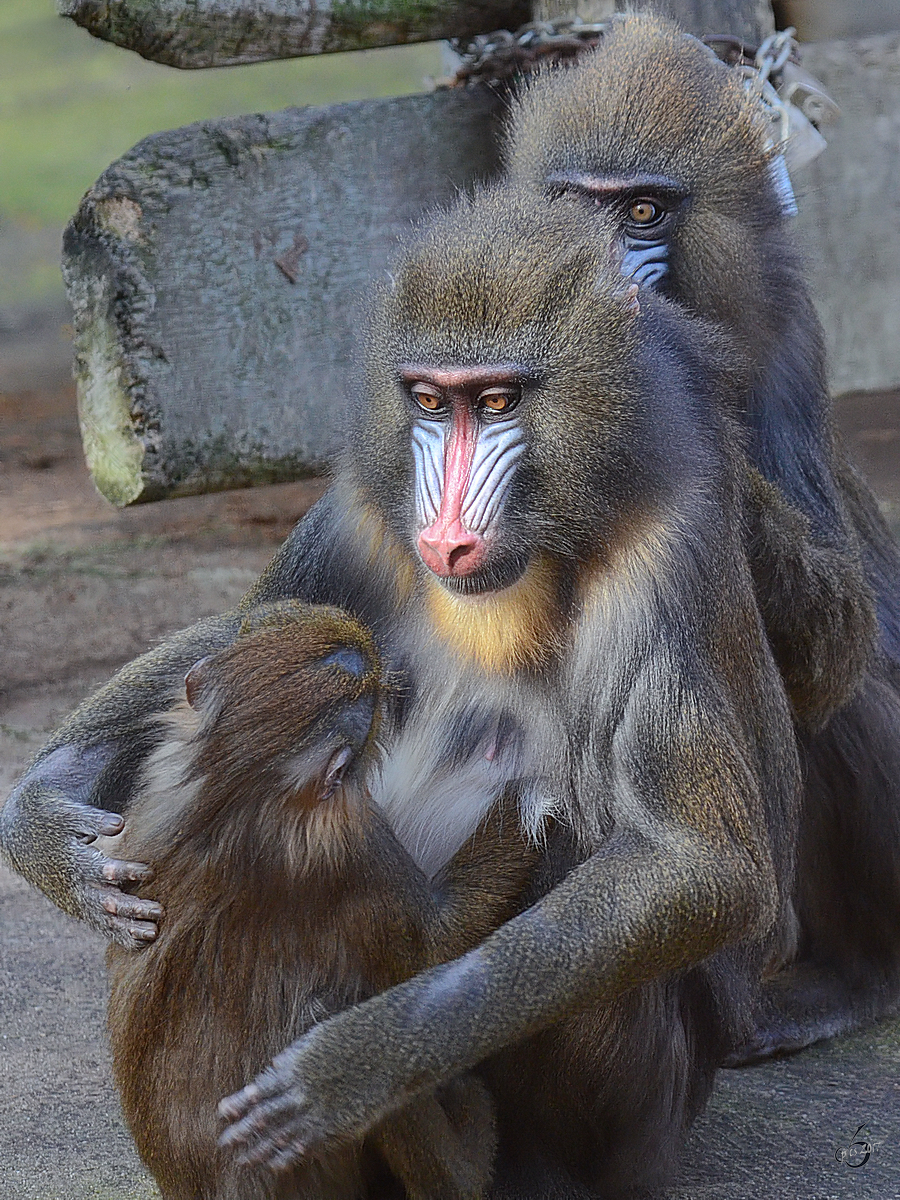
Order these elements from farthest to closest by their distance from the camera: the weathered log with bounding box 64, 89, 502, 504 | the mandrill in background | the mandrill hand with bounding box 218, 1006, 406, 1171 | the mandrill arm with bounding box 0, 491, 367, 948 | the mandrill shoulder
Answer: the weathered log with bounding box 64, 89, 502, 504, the mandrill shoulder, the mandrill arm with bounding box 0, 491, 367, 948, the mandrill in background, the mandrill hand with bounding box 218, 1006, 406, 1171

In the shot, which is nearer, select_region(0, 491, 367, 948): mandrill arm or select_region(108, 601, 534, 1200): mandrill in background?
select_region(108, 601, 534, 1200): mandrill in background

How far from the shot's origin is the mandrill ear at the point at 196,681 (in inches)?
112

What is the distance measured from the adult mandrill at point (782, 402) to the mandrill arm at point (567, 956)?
2.67ft

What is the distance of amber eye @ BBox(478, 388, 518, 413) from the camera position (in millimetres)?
2766

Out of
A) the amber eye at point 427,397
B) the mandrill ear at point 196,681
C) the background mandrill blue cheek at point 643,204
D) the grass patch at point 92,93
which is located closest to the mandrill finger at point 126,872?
the mandrill ear at point 196,681

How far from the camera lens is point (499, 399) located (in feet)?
9.09

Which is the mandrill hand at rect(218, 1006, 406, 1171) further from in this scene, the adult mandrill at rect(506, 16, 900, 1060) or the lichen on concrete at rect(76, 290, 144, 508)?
the lichen on concrete at rect(76, 290, 144, 508)

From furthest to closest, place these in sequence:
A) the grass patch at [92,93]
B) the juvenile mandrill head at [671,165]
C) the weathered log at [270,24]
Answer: the grass patch at [92,93] → the weathered log at [270,24] → the juvenile mandrill head at [671,165]

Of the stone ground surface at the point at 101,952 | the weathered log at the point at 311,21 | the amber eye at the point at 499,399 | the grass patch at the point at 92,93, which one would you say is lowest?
the grass patch at the point at 92,93

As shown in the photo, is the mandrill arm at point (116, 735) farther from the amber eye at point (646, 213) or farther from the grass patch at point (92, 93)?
the grass patch at point (92, 93)

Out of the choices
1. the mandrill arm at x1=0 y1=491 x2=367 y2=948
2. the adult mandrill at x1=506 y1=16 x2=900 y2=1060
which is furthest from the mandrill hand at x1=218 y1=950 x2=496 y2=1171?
the adult mandrill at x1=506 y1=16 x2=900 y2=1060

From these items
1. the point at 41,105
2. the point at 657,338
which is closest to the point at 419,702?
the point at 657,338

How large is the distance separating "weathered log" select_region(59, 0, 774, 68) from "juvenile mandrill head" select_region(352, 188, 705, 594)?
5.04ft

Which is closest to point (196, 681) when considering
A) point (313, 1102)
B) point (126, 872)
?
point (126, 872)
